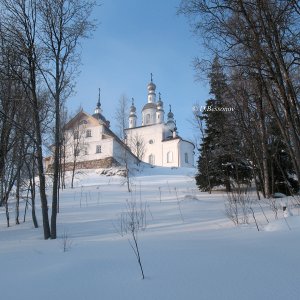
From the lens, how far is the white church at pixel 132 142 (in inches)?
1929

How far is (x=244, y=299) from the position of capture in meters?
3.27

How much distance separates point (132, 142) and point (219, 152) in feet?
91.4

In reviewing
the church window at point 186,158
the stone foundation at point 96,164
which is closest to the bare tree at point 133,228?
the stone foundation at point 96,164

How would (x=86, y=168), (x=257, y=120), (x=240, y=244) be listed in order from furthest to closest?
(x=86, y=168), (x=257, y=120), (x=240, y=244)

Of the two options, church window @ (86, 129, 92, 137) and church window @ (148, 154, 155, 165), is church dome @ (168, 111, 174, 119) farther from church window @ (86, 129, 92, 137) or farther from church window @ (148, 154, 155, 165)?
church window @ (86, 129, 92, 137)

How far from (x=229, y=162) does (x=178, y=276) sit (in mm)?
18590

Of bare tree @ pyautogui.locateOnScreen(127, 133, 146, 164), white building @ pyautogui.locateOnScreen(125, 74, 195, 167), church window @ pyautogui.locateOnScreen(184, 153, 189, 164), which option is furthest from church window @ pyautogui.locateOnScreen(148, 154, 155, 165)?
church window @ pyautogui.locateOnScreen(184, 153, 189, 164)

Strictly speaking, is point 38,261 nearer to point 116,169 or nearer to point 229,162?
point 229,162

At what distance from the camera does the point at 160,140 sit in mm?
62625

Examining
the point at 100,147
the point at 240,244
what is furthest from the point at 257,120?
the point at 100,147

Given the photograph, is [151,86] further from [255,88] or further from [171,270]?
[171,270]

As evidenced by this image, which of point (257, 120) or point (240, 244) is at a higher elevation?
point (257, 120)

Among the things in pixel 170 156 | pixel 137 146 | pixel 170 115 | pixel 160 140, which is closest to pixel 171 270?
pixel 137 146

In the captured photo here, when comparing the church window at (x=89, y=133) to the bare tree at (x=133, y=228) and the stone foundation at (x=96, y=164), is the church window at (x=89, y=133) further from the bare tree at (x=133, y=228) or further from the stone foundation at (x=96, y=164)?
the bare tree at (x=133, y=228)
